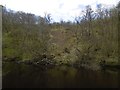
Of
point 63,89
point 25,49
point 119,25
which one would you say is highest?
point 119,25

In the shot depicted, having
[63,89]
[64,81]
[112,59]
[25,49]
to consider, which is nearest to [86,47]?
[112,59]

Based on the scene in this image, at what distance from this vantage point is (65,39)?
3228 inches

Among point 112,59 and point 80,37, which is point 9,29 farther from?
point 112,59

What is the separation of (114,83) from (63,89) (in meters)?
8.53

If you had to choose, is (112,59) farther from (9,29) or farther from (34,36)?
(9,29)

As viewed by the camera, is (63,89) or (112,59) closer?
(63,89)

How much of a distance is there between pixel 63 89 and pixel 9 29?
2017 inches

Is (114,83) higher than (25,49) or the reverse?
the reverse

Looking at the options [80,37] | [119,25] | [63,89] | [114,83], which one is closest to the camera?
[63,89]

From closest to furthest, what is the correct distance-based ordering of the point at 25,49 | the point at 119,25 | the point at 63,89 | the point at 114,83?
the point at 63,89 → the point at 114,83 → the point at 119,25 → the point at 25,49

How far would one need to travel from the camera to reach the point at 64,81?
40.3m

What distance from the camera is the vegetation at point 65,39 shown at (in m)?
65.8

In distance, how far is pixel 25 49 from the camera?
72.9m

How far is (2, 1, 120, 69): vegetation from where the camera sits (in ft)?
216
